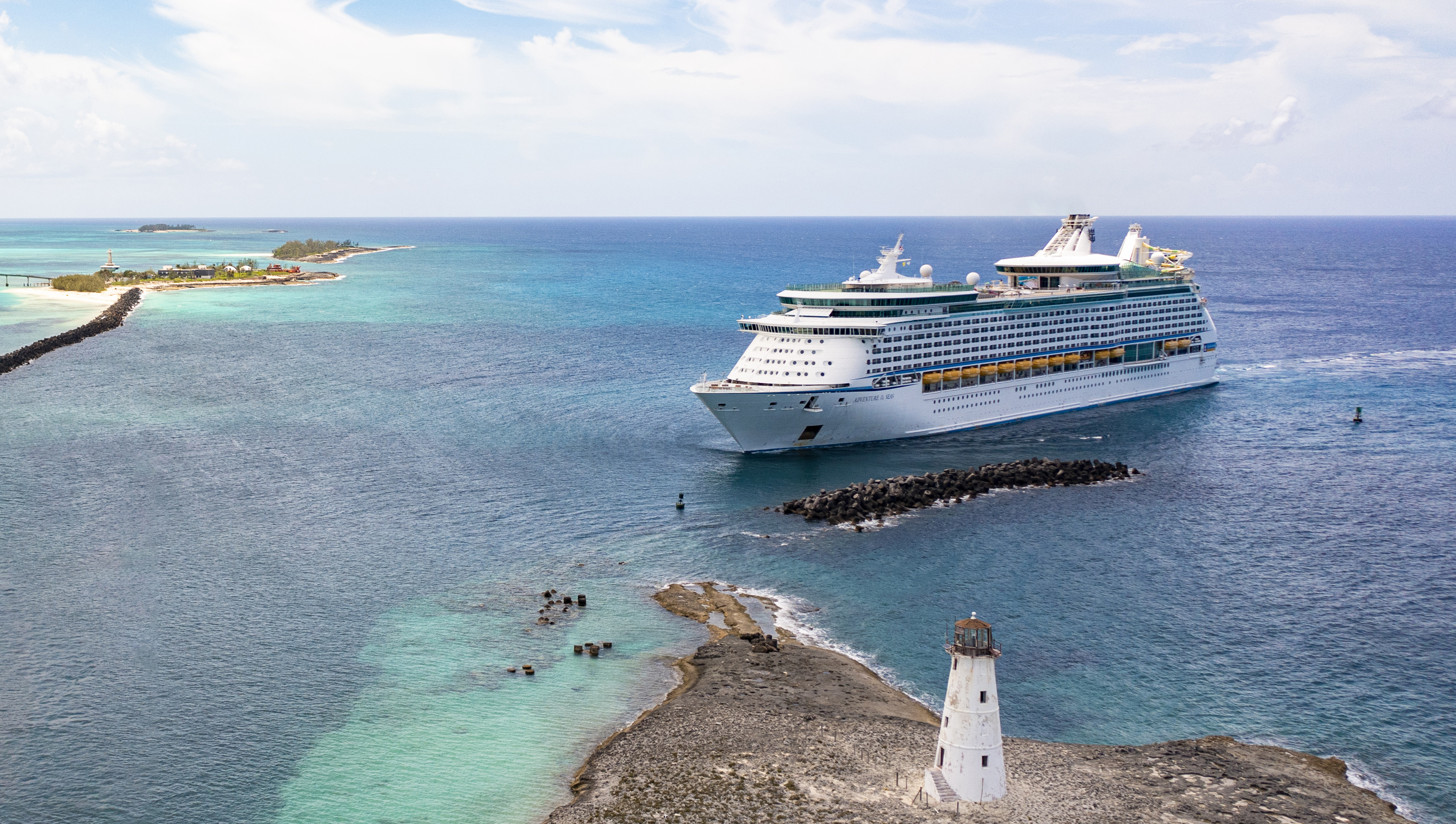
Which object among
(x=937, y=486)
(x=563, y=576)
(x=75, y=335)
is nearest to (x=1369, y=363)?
(x=937, y=486)

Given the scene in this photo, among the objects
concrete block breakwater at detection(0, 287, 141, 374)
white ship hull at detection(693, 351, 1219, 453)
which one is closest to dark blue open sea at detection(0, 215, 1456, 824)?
white ship hull at detection(693, 351, 1219, 453)

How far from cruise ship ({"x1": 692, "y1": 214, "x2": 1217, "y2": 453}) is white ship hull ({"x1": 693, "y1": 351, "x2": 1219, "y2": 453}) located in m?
0.10

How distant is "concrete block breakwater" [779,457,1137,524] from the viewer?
53.5m

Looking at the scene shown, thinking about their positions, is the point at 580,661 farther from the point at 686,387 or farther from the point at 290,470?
the point at 686,387

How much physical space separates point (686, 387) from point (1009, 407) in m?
24.2

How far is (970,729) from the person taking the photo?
26.0 m

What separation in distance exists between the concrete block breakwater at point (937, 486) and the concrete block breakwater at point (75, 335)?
71.5m

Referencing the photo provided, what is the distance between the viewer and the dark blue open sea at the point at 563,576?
32.2 m

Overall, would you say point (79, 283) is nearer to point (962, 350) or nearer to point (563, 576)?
point (962, 350)

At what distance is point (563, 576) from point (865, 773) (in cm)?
1939

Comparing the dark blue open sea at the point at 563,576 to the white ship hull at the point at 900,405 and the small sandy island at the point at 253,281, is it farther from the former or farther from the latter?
the small sandy island at the point at 253,281

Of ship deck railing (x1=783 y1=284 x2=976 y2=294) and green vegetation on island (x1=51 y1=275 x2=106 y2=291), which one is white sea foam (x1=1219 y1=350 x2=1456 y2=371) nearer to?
ship deck railing (x1=783 y1=284 x2=976 y2=294)

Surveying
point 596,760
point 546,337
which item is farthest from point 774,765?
point 546,337

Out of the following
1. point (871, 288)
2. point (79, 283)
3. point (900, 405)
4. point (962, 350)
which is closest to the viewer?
point (900, 405)
